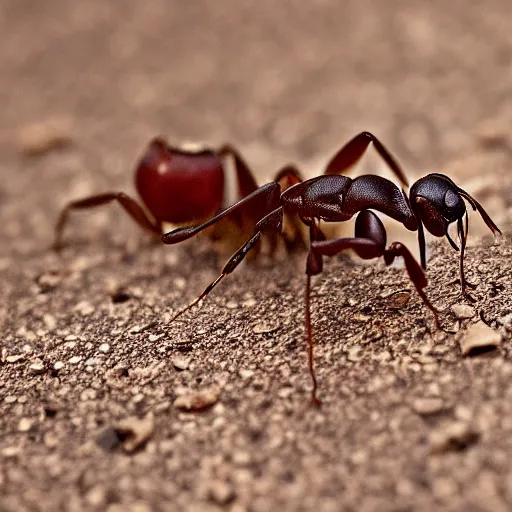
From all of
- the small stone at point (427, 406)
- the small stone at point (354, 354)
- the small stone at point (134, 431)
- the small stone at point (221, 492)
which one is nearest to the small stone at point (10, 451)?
the small stone at point (134, 431)

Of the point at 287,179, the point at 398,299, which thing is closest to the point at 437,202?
the point at 398,299

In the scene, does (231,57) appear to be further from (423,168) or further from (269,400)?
(269,400)

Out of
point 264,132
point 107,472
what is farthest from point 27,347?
point 264,132

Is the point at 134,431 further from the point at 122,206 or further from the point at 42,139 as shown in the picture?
the point at 42,139

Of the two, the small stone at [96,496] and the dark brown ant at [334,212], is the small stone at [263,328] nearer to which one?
the dark brown ant at [334,212]

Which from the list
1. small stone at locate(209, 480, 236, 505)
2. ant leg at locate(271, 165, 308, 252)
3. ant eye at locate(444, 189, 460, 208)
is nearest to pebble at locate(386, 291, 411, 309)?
ant eye at locate(444, 189, 460, 208)

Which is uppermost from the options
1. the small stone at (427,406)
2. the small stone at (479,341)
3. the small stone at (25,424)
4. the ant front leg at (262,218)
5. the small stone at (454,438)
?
the ant front leg at (262,218)
